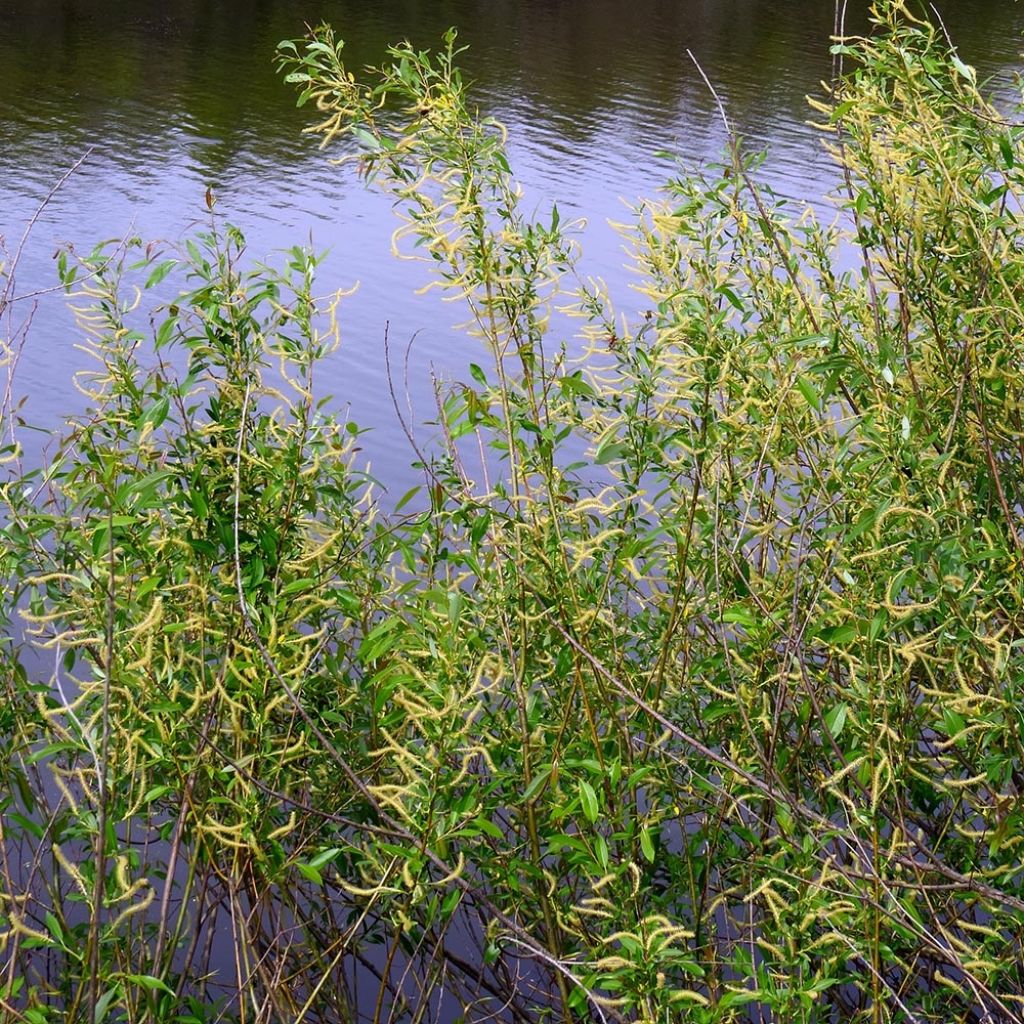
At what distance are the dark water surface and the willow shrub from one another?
4873 mm

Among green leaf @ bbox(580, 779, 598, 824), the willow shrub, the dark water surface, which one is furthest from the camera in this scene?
the dark water surface

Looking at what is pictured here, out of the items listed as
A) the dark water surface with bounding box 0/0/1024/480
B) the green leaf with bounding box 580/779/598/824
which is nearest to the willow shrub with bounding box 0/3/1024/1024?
the green leaf with bounding box 580/779/598/824

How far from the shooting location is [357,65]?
2056 cm

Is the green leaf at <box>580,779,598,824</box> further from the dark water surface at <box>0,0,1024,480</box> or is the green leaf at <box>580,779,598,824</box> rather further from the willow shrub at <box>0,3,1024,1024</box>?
the dark water surface at <box>0,0,1024,480</box>

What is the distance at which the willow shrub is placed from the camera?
2768mm

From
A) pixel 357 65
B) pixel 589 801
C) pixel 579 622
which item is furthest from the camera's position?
pixel 357 65

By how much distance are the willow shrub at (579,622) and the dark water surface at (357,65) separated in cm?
487

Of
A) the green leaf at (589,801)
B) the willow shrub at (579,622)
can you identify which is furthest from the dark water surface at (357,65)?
the green leaf at (589,801)

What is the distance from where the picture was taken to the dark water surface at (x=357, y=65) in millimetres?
11336

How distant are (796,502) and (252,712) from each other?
154cm

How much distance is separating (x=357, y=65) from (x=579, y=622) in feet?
62.4

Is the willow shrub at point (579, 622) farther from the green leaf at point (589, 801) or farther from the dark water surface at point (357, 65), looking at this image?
the dark water surface at point (357, 65)

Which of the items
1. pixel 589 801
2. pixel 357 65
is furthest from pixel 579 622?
pixel 357 65

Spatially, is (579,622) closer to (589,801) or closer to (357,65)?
(589,801)
